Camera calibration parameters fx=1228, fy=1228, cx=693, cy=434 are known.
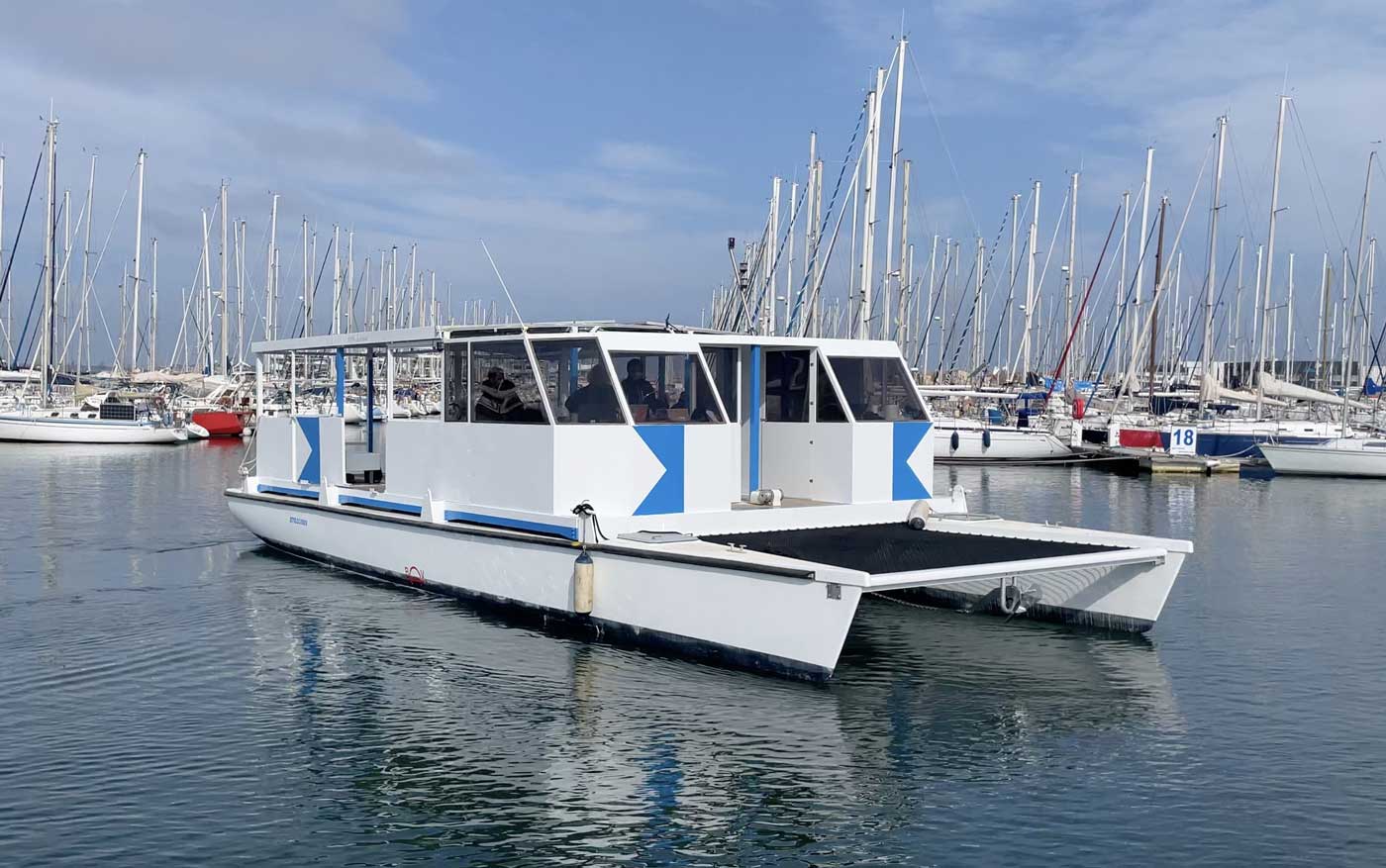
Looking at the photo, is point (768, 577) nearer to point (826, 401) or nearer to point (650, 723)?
point (650, 723)

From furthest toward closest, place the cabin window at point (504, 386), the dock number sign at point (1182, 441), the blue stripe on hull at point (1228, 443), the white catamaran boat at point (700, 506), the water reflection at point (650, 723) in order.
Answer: the blue stripe on hull at point (1228, 443) → the dock number sign at point (1182, 441) → the cabin window at point (504, 386) → the white catamaran boat at point (700, 506) → the water reflection at point (650, 723)

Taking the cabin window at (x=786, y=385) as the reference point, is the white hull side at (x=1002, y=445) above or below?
below

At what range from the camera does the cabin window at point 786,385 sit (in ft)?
50.4

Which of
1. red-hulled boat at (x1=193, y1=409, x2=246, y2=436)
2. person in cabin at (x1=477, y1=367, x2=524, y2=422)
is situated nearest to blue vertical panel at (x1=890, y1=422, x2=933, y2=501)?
person in cabin at (x1=477, y1=367, x2=524, y2=422)

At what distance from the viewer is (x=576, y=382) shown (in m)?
13.6

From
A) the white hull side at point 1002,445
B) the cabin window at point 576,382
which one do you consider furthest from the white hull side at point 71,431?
the cabin window at point 576,382

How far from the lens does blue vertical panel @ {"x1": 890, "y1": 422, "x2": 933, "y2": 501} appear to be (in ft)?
50.1

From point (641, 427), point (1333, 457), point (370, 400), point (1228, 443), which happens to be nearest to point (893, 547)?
point (641, 427)

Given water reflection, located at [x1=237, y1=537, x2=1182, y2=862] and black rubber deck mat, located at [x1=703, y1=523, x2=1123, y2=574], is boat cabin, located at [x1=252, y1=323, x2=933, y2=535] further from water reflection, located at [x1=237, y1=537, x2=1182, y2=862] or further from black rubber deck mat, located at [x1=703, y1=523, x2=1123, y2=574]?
water reflection, located at [x1=237, y1=537, x2=1182, y2=862]

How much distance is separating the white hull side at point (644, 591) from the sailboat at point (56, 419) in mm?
40632

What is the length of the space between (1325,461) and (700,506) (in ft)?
122

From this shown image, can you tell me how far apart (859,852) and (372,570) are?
34.4ft

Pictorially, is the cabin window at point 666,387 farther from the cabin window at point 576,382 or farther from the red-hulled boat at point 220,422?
the red-hulled boat at point 220,422

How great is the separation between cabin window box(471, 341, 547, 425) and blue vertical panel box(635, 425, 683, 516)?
1.22 meters
